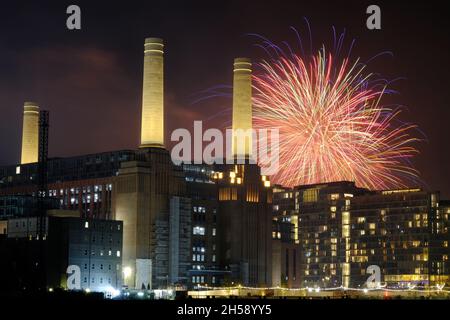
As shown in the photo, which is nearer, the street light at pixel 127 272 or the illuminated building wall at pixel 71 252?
the illuminated building wall at pixel 71 252

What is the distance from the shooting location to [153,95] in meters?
196

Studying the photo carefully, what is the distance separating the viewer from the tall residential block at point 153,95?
196250 millimetres

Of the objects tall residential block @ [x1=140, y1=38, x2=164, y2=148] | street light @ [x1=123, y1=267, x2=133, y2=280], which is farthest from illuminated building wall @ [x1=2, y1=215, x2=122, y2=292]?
tall residential block @ [x1=140, y1=38, x2=164, y2=148]

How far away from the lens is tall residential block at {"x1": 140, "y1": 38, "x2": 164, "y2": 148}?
196 meters

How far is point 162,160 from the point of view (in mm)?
199750

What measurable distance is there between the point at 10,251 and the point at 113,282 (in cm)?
1788

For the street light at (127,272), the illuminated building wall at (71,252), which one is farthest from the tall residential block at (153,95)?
the street light at (127,272)

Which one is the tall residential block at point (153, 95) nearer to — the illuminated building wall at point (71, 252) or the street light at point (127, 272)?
the illuminated building wall at point (71, 252)

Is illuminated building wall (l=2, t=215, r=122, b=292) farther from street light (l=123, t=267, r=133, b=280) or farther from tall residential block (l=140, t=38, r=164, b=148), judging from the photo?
tall residential block (l=140, t=38, r=164, b=148)

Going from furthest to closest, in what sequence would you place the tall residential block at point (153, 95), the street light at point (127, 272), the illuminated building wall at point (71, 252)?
the tall residential block at point (153, 95) → the street light at point (127, 272) → the illuminated building wall at point (71, 252)

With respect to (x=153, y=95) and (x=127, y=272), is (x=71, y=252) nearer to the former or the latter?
(x=127, y=272)
